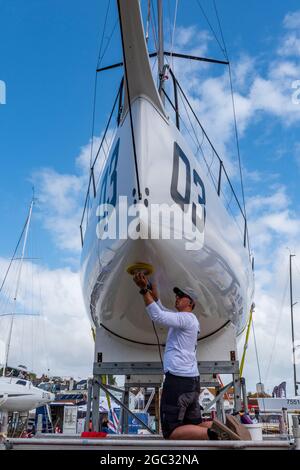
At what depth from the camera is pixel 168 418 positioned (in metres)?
3.34

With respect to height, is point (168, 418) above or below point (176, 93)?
below

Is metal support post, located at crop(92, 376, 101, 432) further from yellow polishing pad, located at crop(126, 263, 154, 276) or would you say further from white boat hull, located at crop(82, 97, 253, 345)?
yellow polishing pad, located at crop(126, 263, 154, 276)

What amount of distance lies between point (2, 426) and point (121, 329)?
2.20 meters

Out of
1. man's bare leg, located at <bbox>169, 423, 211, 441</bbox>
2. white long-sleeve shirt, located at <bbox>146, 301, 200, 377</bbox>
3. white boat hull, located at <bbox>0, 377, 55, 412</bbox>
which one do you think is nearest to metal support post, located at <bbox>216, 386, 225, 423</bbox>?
white long-sleeve shirt, located at <bbox>146, 301, 200, 377</bbox>

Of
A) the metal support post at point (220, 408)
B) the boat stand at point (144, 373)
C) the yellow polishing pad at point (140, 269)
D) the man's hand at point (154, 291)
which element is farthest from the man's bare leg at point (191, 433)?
the metal support post at point (220, 408)

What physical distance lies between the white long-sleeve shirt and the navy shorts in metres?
0.06

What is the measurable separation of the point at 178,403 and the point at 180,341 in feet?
1.53

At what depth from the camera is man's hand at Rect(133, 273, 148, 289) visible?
355 cm

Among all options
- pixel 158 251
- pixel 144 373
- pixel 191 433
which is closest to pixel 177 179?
pixel 158 251

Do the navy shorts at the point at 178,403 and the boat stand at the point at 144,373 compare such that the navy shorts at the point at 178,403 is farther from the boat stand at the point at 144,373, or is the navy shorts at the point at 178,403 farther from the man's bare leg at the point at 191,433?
the boat stand at the point at 144,373

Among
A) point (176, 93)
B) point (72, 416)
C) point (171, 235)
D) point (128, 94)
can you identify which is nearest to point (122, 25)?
point (128, 94)

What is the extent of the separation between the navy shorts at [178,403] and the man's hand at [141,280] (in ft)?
2.35

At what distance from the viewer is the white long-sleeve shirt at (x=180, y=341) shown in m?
3.42
